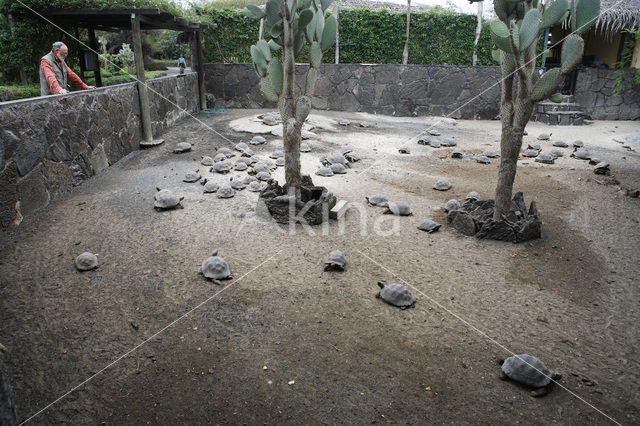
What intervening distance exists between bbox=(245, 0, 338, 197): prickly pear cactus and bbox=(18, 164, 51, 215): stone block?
2.66m

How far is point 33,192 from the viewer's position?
4.70m

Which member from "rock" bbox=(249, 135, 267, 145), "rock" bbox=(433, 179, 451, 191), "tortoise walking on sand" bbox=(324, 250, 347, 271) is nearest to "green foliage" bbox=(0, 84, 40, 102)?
"rock" bbox=(249, 135, 267, 145)

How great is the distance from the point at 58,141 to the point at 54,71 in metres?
1.77

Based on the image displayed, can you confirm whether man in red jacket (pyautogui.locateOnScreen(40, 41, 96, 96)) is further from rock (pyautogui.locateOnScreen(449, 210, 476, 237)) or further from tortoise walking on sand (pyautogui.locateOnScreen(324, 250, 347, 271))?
rock (pyautogui.locateOnScreen(449, 210, 476, 237))

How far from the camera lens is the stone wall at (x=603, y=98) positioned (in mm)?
12594

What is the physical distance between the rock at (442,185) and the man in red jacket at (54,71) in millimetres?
5324

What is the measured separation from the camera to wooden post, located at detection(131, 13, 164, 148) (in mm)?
7770

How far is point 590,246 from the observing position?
4273 mm

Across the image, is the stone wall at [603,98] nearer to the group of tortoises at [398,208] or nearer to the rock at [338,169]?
the rock at [338,169]

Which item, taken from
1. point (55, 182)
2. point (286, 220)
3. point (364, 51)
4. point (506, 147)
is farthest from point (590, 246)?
point (364, 51)

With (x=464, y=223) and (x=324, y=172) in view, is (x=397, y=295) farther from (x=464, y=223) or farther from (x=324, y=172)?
(x=324, y=172)

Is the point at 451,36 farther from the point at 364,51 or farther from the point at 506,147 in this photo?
the point at 506,147

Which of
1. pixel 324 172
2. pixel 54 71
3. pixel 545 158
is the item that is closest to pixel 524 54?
pixel 324 172

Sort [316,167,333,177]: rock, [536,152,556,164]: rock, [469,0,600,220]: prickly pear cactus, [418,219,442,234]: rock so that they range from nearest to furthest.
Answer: [469,0,600,220]: prickly pear cactus
[418,219,442,234]: rock
[316,167,333,177]: rock
[536,152,556,164]: rock
